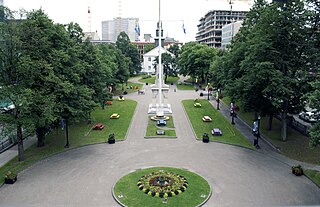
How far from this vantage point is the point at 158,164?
2498 centimetres

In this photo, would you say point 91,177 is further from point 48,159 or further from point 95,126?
point 95,126

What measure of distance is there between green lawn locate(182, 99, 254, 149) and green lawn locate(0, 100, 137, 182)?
31.2 feet

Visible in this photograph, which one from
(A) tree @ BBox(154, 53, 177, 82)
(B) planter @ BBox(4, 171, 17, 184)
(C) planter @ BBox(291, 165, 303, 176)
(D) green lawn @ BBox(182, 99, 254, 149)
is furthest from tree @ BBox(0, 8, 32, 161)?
(A) tree @ BBox(154, 53, 177, 82)

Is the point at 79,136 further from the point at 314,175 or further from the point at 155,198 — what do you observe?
the point at 314,175

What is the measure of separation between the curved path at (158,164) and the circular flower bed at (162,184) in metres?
2.22

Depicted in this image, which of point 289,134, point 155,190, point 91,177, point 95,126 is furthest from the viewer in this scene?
point 95,126

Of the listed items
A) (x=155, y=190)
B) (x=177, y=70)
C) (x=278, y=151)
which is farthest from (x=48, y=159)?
(x=177, y=70)

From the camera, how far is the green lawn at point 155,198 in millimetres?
17812

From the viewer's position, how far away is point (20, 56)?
24281 millimetres

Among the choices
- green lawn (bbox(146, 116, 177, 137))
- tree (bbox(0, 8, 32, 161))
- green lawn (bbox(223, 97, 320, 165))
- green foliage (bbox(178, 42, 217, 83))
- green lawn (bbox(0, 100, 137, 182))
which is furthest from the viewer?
green foliage (bbox(178, 42, 217, 83))

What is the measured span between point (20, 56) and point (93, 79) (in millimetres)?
12843

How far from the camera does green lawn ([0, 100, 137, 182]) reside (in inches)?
1007

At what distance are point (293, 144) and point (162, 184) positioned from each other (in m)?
17.6

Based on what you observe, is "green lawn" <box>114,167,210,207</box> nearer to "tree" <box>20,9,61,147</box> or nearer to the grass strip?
the grass strip
